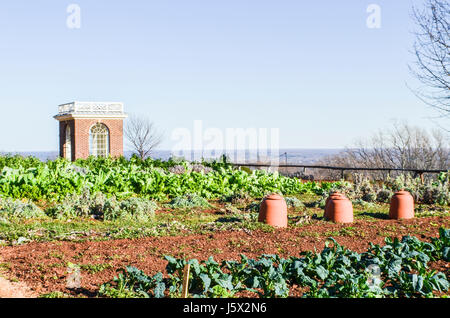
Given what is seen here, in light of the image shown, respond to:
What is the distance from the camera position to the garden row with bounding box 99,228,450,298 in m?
3.86

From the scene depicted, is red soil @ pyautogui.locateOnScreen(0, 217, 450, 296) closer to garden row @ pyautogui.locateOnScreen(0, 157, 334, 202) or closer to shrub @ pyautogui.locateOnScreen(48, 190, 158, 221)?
shrub @ pyautogui.locateOnScreen(48, 190, 158, 221)

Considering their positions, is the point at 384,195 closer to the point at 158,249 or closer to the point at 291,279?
the point at 158,249

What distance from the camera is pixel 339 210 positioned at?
796 centimetres

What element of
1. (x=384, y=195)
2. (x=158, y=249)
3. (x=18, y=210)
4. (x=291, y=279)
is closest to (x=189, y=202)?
(x=18, y=210)

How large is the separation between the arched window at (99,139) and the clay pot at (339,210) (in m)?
25.9

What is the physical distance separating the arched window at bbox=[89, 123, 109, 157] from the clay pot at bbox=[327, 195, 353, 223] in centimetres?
2595

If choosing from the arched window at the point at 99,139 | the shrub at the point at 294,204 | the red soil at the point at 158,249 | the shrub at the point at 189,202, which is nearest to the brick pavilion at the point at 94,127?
the arched window at the point at 99,139

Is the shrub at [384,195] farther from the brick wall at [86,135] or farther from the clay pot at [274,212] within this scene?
the brick wall at [86,135]

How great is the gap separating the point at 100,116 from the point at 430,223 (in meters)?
26.8

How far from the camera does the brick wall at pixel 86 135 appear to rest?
31.4 m

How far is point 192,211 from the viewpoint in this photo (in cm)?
938

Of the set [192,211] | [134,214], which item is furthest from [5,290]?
[192,211]

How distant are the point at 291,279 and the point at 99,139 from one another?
29.5 metres
